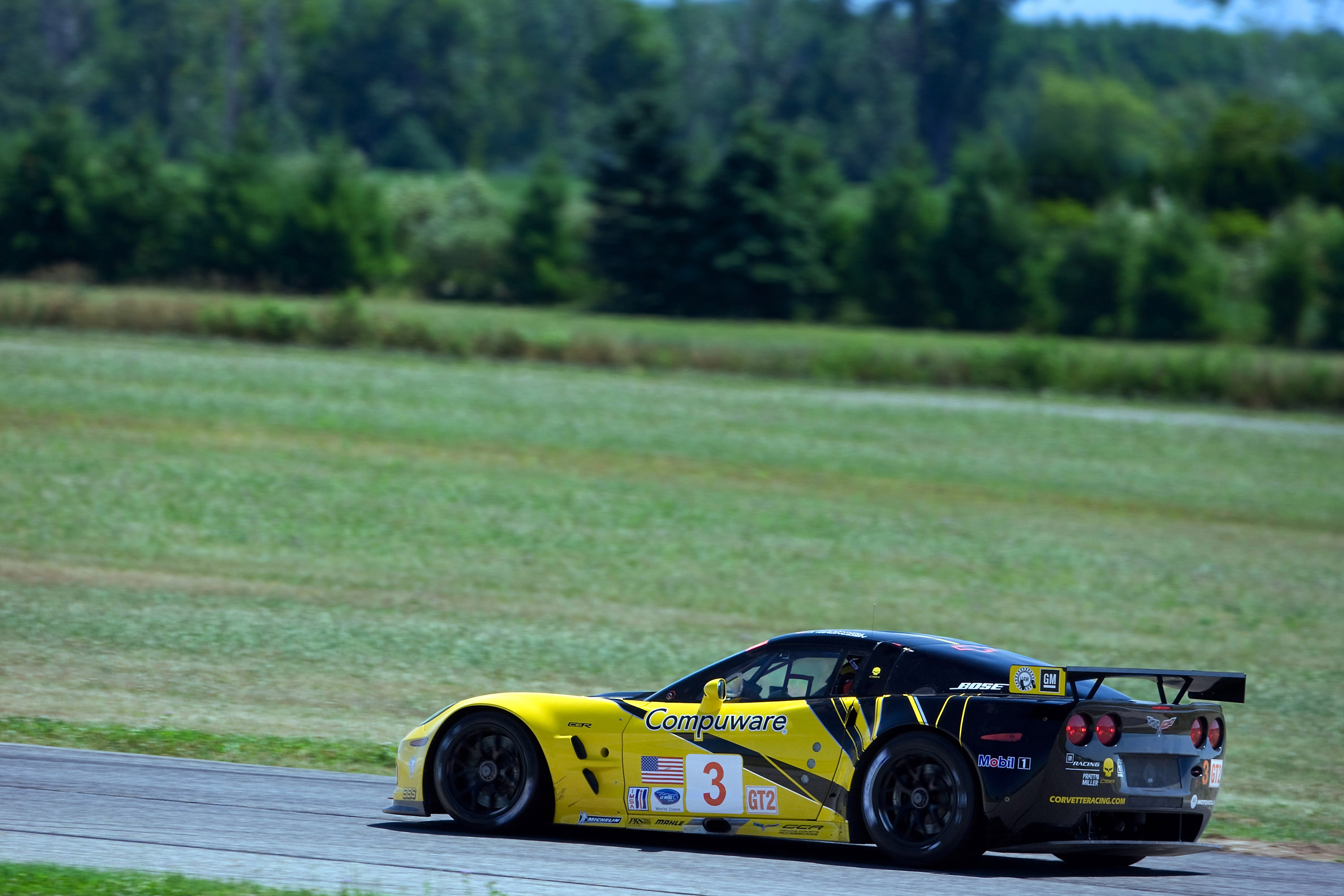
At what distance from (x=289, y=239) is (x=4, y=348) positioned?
31.5m

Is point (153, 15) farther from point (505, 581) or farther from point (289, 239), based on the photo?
point (505, 581)

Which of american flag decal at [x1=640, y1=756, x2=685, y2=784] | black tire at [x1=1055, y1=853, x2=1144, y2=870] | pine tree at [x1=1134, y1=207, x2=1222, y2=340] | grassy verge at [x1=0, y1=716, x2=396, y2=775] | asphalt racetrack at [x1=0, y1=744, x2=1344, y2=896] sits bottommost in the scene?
grassy verge at [x1=0, y1=716, x2=396, y2=775]

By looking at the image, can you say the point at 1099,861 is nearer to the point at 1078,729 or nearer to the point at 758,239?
the point at 1078,729

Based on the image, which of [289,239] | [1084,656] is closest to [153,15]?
[289,239]

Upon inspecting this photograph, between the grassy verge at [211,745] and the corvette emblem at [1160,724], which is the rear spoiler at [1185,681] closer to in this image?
the corvette emblem at [1160,724]

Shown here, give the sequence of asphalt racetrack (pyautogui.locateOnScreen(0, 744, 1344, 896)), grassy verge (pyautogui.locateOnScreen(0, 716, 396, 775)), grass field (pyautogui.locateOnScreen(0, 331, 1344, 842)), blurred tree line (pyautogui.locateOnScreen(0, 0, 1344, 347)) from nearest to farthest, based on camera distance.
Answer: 1. asphalt racetrack (pyautogui.locateOnScreen(0, 744, 1344, 896))
2. grassy verge (pyautogui.locateOnScreen(0, 716, 396, 775))
3. grass field (pyautogui.locateOnScreen(0, 331, 1344, 842))
4. blurred tree line (pyautogui.locateOnScreen(0, 0, 1344, 347))

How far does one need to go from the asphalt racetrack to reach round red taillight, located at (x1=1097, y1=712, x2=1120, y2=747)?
0.67 m

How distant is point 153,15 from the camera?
134m

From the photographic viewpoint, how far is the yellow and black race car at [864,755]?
25.3ft

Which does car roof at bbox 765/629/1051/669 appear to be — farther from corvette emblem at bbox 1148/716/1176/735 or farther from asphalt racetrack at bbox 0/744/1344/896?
asphalt racetrack at bbox 0/744/1344/896

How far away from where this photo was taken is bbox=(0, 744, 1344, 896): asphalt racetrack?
7391mm

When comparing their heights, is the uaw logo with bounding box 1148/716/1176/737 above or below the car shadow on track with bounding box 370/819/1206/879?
above

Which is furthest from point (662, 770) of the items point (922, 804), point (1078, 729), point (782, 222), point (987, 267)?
point (987, 267)

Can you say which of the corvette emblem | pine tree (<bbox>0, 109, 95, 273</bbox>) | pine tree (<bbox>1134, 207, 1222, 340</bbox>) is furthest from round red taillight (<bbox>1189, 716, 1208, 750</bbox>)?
pine tree (<bbox>0, 109, 95, 273</bbox>)
